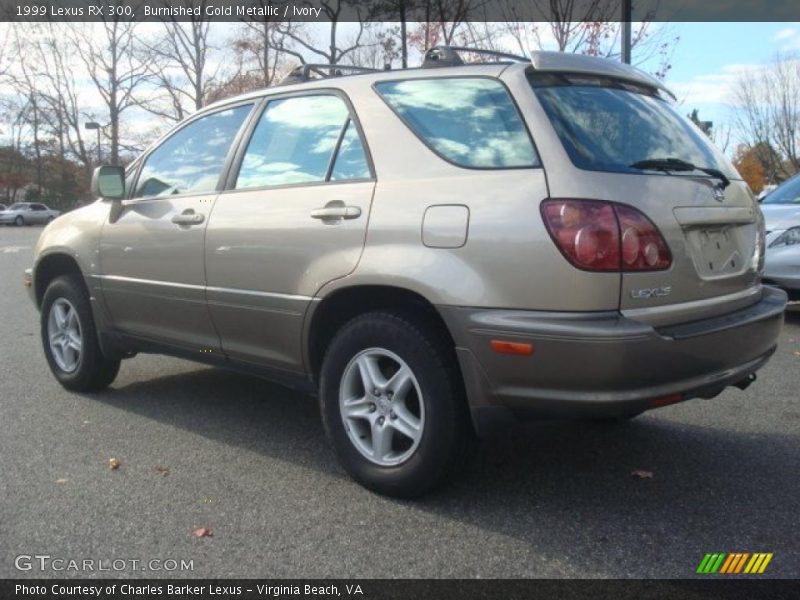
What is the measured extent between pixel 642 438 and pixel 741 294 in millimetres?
1154

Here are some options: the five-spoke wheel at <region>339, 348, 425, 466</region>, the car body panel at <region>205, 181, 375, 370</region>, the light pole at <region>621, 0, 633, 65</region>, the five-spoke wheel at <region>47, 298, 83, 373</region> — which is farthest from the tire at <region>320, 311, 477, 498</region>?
the light pole at <region>621, 0, 633, 65</region>

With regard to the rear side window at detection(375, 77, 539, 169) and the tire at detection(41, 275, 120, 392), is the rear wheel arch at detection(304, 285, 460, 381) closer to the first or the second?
the rear side window at detection(375, 77, 539, 169)

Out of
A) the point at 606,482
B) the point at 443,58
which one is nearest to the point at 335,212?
the point at 443,58

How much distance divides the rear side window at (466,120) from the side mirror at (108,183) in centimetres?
206

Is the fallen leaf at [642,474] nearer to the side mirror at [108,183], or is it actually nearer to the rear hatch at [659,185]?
the rear hatch at [659,185]

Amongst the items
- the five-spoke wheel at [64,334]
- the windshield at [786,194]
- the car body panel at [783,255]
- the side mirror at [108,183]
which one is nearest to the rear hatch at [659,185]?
the side mirror at [108,183]

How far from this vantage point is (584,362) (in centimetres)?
273

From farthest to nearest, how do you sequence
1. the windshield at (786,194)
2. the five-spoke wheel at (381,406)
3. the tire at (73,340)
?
the windshield at (786,194) → the tire at (73,340) → the five-spoke wheel at (381,406)

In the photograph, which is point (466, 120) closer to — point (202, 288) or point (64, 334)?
point (202, 288)

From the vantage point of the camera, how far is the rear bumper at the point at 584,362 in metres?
2.72

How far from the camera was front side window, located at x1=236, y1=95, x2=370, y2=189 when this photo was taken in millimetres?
3578

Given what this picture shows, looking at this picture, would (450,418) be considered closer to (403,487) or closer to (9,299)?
(403,487)

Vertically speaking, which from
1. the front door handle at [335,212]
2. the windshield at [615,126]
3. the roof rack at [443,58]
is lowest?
the front door handle at [335,212]

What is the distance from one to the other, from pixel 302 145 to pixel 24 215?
185 feet
